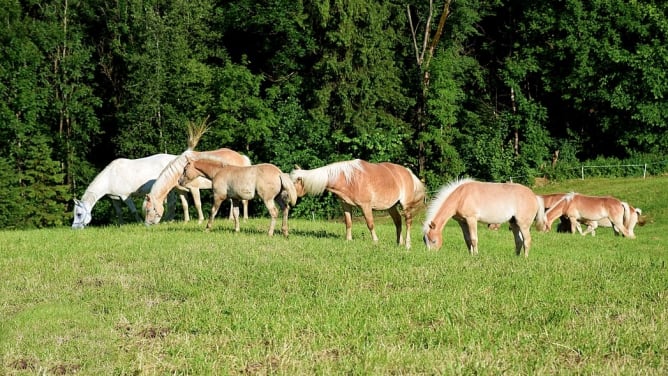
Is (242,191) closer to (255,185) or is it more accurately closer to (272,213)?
(255,185)

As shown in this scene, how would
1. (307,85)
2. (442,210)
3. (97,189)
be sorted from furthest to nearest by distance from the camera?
(307,85)
(97,189)
(442,210)

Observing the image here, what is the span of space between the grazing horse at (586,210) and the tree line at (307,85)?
1807 centimetres

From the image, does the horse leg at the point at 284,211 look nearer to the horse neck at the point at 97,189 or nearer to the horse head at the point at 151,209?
the horse head at the point at 151,209

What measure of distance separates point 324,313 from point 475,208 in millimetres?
6784

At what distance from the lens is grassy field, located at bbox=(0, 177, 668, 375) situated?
22.3 feet

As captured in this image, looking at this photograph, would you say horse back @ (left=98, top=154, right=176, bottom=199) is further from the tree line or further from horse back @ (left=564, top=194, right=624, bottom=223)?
the tree line

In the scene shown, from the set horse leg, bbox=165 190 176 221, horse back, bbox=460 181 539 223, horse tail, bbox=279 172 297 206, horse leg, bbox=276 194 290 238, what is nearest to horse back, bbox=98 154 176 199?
horse leg, bbox=165 190 176 221

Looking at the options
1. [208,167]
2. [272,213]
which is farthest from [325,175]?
[208,167]

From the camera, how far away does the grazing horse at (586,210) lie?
25.9 metres

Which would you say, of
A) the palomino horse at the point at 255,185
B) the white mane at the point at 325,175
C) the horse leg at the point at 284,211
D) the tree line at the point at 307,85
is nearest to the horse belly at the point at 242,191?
the palomino horse at the point at 255,185

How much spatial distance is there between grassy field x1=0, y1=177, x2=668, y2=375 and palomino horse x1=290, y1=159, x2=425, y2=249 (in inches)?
94.0

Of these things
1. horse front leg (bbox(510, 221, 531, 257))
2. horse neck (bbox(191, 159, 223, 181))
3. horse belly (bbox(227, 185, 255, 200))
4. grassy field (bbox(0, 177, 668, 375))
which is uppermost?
horse neck (bbox(191, 159, 223, 181))

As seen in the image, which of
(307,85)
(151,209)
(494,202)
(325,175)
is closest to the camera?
(494,202)

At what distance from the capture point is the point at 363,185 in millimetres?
16609
